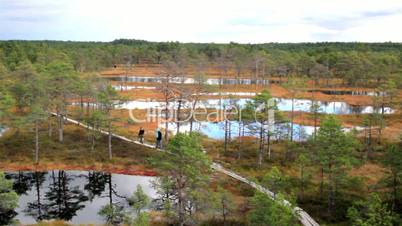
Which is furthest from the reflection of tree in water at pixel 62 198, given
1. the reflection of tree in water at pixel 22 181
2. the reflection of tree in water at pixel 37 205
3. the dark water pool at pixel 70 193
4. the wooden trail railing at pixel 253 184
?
the wooden trail railing at pixel 253 184

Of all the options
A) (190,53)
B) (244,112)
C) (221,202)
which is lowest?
(221,202)

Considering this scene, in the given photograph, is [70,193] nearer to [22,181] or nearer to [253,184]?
[22,181]

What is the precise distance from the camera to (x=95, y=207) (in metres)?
35.7

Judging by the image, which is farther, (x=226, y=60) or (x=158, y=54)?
(x=158, y=54)

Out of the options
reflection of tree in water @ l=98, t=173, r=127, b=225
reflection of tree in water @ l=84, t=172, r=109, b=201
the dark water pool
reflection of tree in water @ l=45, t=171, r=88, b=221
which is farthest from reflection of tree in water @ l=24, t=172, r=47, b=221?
reflection of tree in water @ l=98, t=173, r=127, b=225

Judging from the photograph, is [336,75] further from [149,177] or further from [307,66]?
[149,177]

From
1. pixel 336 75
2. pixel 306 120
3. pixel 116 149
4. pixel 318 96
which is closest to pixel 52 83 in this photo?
pixel 116 149

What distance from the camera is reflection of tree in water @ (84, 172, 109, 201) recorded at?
3944 cm

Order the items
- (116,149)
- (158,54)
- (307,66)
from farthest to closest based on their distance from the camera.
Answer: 1. (158,54)
2. (307,66)
3. (116,149)

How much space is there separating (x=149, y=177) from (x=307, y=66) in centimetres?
8679

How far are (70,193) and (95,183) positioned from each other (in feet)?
11.6


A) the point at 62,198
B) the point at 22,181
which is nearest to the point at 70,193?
the point at 62,198

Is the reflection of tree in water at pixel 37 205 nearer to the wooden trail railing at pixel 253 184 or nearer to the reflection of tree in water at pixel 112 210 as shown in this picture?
the reflection of tree in water at pixel 112 210

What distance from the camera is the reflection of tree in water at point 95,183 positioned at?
129 ft
